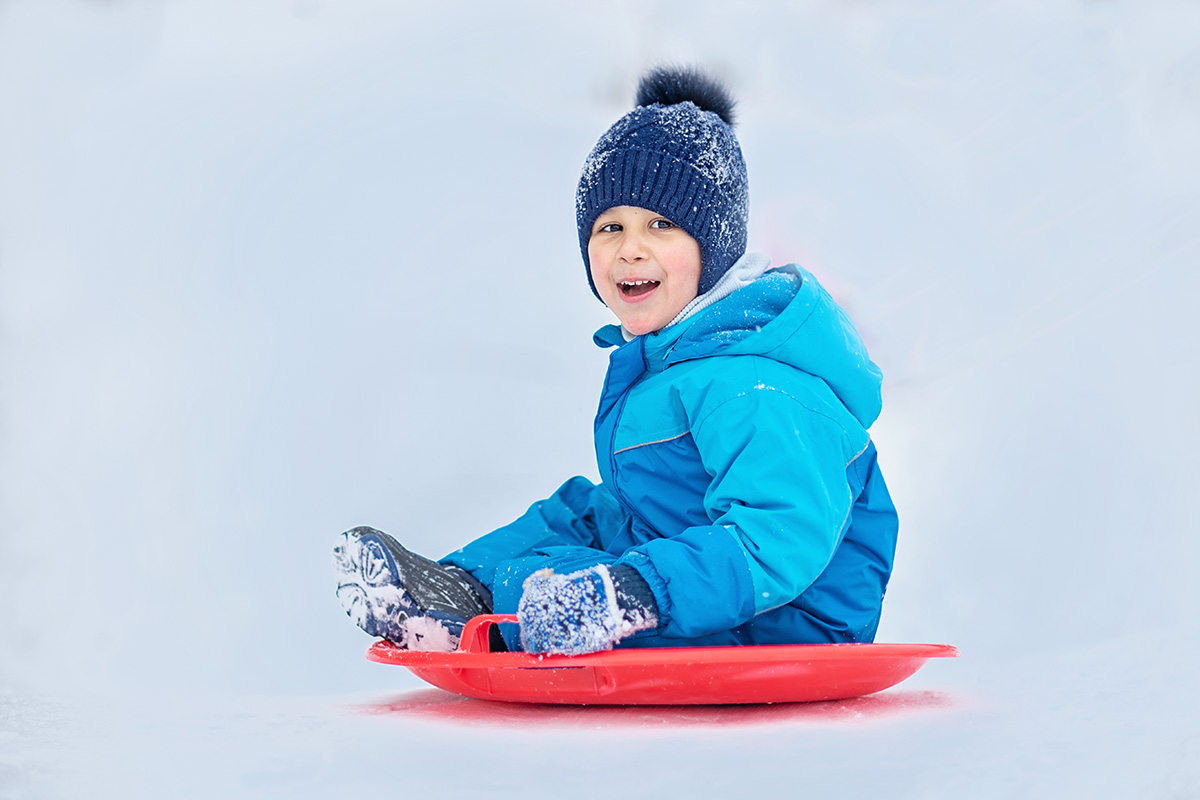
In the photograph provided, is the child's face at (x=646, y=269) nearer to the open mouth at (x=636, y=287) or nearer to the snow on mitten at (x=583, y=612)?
the open mouth at (x=636, y=287)

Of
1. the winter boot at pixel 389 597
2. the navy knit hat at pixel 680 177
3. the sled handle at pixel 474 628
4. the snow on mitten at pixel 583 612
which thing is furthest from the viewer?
the navy knit hat at pixel 680 177

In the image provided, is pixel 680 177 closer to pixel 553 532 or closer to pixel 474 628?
pixel 553 532

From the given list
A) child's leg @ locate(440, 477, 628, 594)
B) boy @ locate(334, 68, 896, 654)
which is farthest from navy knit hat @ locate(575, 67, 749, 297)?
child's leg @ locate(440, 477, 628, 594)

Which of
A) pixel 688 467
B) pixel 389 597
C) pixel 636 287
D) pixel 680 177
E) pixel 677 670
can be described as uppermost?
pixel 680 177

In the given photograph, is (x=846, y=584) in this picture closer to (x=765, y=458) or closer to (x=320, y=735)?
(x=765, y=458)

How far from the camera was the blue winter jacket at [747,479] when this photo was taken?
1.32 metres

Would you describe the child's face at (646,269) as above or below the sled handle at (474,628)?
above

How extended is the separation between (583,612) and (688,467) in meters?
0.41

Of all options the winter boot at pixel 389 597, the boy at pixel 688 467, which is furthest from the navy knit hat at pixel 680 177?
the winter boot at pixel 389 597

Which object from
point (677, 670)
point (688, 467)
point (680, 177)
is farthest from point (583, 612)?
point (680, 177)

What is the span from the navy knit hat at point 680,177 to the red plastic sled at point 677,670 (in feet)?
2.34

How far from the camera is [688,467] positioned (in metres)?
1.59

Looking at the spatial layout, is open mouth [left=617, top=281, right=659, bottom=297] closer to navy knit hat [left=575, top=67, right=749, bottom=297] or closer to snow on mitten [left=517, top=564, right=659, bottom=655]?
navy knit hat [left=575, top=67, right=749, bottom=297]

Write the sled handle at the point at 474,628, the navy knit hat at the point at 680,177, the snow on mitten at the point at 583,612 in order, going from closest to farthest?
the snow on mitten at the point at 583,612, the sled handle at the point at 474,628, the navy knit hat at the point at 680,177
